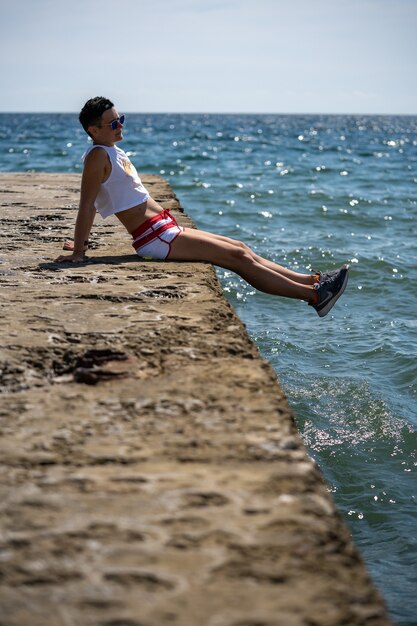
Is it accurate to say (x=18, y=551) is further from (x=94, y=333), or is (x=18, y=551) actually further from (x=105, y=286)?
(x=105, y=286)

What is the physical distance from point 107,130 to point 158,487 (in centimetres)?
319

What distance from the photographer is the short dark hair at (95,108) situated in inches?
186

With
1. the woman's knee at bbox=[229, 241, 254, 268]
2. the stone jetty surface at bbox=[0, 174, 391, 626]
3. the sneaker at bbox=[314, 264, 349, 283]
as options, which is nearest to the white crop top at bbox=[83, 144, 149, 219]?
the woman's knee at bbox=[229, 241, 254, 268]

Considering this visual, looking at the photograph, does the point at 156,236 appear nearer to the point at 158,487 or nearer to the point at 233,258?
the point at 233,258

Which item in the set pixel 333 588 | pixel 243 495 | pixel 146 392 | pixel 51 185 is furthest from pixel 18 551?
pixel 51 185

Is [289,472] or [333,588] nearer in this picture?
[333,588]

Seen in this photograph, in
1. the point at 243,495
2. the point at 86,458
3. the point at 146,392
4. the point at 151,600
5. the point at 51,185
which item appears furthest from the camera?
the point at 51,185

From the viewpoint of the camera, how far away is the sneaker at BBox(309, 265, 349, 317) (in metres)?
4.86

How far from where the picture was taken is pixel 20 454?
85.4 inches

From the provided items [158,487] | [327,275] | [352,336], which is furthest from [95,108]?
[158,487]

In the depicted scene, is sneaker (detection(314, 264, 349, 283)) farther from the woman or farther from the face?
the face

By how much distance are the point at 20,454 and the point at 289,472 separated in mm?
701

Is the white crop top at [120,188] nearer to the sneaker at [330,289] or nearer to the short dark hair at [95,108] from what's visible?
the short dark hair at [95,108]

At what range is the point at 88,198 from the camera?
4.80 meters
